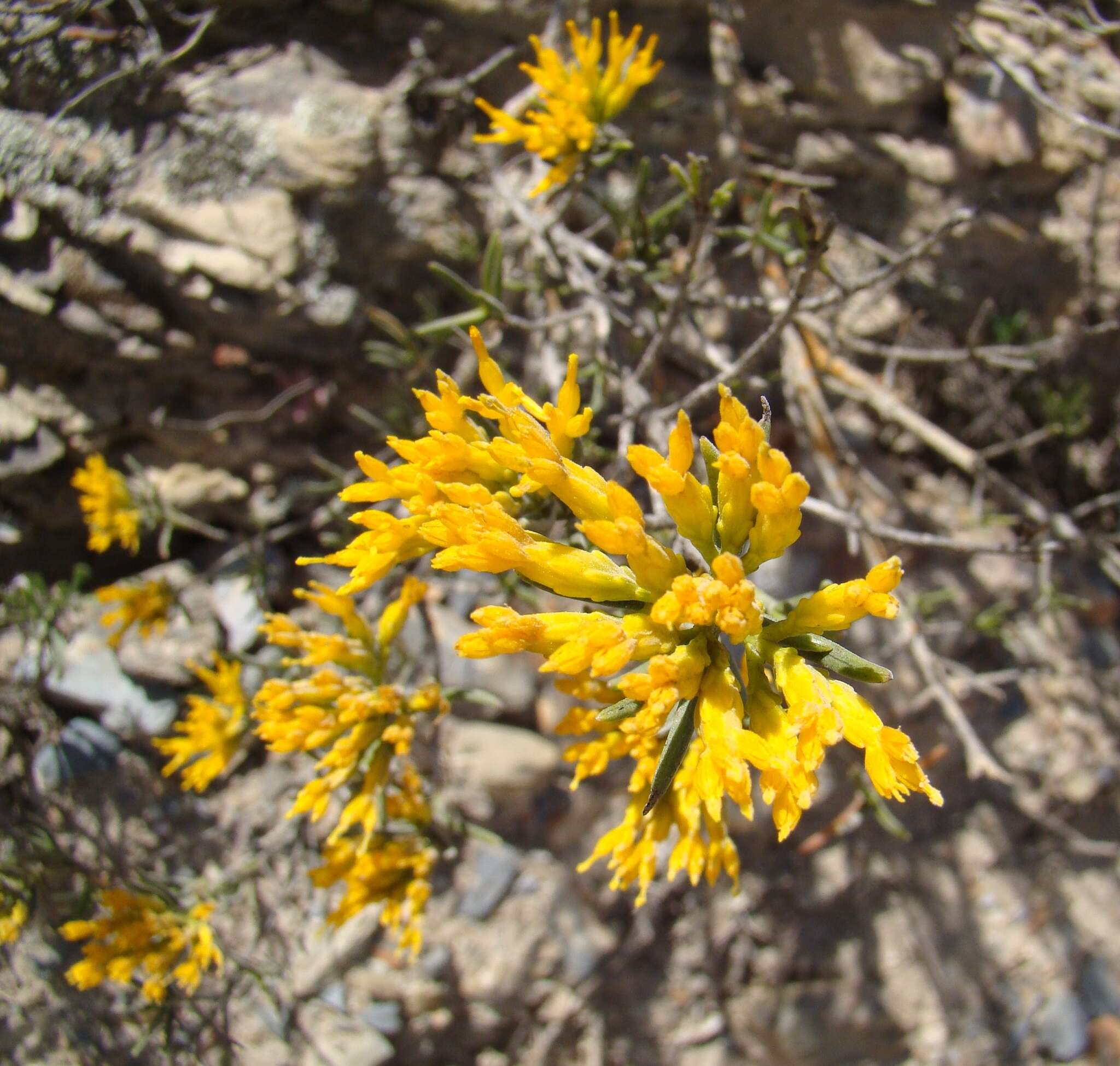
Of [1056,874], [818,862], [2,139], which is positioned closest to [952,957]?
[1056,874]

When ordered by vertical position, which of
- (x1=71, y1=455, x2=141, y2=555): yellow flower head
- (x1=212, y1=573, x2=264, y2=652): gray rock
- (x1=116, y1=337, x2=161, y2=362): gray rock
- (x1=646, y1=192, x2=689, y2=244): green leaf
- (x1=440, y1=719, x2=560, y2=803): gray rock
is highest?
(x1=646, y1=192, x2=689, y2=244): green leaf

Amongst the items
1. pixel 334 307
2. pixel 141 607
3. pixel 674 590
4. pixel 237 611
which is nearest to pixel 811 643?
pixel 674 590

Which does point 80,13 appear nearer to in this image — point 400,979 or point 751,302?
point 751,302

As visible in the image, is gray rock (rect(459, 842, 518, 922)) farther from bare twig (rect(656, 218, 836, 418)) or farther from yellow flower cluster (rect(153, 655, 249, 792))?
bare twig (rect(656, 218, 836, 418))

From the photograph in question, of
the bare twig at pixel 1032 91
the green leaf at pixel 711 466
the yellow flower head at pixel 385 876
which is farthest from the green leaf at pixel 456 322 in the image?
the bare twig at pixel 1032 91

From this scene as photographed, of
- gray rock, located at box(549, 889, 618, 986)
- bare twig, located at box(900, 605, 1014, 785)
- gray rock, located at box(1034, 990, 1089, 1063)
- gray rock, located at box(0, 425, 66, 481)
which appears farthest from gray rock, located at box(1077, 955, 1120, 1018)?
gray rock, located at box(0, 425, 66, 481)

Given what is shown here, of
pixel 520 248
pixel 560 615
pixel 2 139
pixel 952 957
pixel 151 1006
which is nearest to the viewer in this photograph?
pixel 560 615
